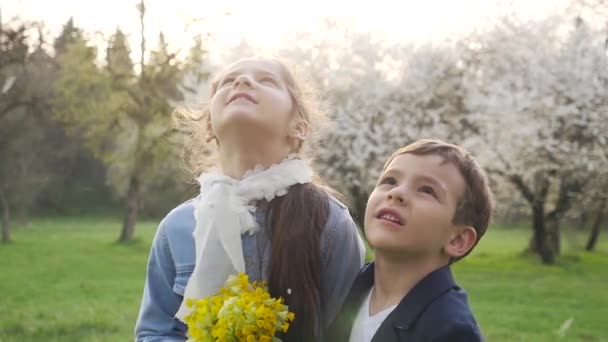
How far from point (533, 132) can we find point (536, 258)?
9.79 feet

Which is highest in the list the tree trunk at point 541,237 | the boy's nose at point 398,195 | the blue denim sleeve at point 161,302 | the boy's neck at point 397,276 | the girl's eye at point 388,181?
the girl's eye at point 388,181

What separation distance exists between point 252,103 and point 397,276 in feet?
2.22

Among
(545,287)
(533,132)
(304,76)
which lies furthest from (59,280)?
(304,76)

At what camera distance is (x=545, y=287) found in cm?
1247

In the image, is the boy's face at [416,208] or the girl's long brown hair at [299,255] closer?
the boy's face at [416,208]

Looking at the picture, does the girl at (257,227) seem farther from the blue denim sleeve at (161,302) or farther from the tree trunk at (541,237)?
the tree trunk at (541,237)

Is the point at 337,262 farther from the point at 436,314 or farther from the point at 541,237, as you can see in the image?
the point at 541,237

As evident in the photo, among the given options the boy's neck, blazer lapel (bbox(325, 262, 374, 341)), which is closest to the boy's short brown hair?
the boy's neck

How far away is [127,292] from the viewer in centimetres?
1117

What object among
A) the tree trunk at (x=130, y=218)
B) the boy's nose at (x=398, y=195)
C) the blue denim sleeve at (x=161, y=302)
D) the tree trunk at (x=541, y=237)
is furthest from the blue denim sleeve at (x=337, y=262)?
the tree trunk at (x=130, y=218)

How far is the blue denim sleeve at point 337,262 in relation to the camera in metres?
2.27

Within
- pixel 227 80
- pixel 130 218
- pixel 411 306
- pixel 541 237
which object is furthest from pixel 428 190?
pixel 130 218

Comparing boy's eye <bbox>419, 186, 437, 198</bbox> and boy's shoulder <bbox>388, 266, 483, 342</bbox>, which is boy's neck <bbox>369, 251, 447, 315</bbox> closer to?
boy's shoulder <bbox>388, 266, 483, 342</bbox>

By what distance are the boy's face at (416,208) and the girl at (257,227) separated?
0.82 ft
